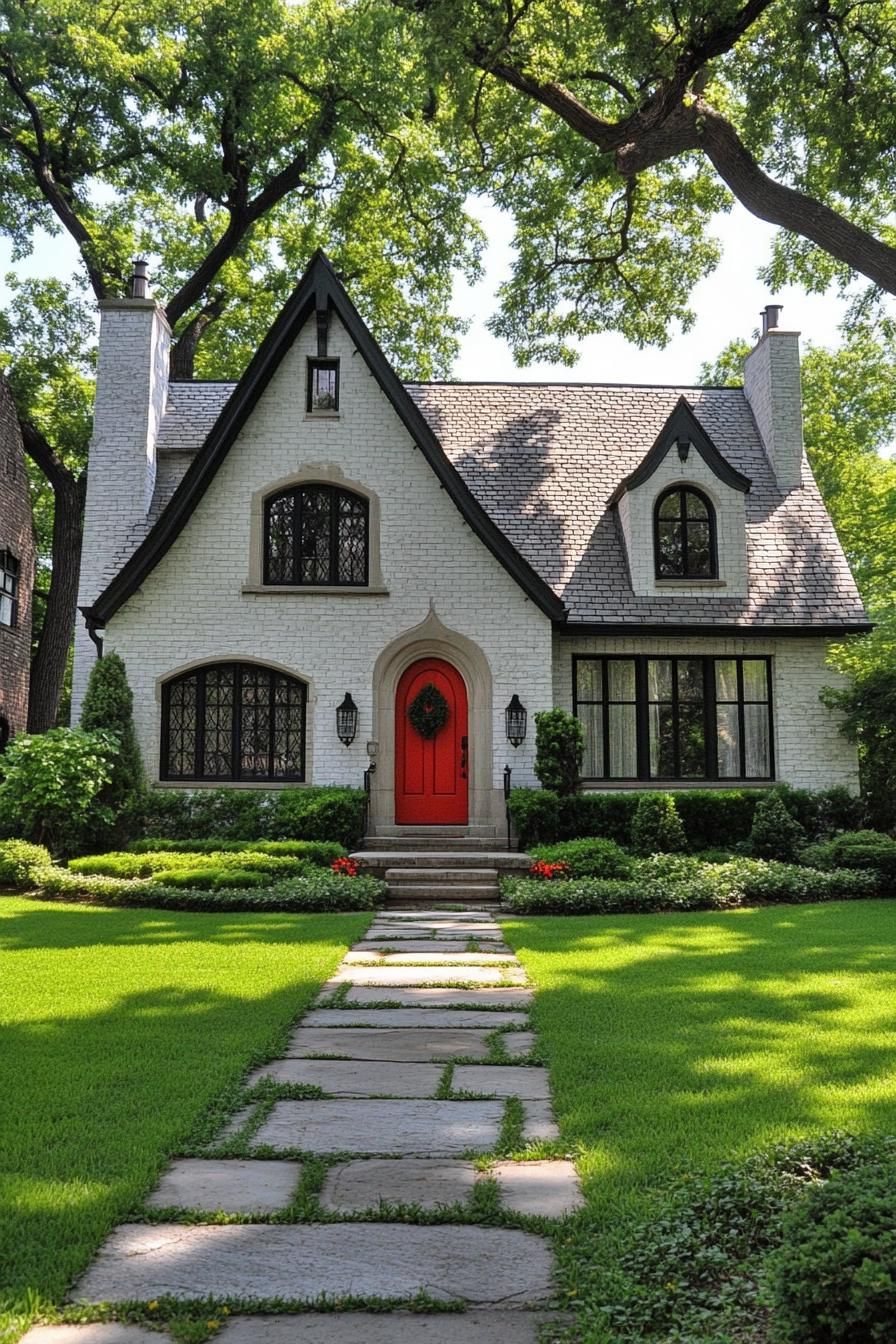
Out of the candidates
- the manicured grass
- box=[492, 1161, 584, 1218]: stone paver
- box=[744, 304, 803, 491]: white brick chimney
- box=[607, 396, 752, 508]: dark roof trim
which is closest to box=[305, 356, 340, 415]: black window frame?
box=[607, 396, 752, 508]: dark roof trim

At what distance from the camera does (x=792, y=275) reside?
1917cm

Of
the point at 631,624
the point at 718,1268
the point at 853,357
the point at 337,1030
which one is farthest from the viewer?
the point at 853,357

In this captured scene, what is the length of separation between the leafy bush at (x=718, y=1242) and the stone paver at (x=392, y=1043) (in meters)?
2.10

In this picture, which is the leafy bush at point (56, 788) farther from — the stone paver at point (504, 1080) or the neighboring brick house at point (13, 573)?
the stone paver at point (504, 1080)

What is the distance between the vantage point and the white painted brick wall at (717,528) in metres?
16.4

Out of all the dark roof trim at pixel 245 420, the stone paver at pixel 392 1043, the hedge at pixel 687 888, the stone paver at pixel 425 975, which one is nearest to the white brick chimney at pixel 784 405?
the dark roof trim at pixel 245 420

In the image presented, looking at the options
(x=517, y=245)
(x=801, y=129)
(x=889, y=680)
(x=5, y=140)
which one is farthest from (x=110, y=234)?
(x=889, y=680)

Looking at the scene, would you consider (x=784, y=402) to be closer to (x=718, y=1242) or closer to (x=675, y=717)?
(x=675, y=717)

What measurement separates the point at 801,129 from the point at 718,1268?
11.5 metres

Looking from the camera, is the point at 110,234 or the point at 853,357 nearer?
the point at 110,234

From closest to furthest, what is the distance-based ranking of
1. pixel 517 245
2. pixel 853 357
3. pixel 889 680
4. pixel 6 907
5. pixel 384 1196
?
pixel 384 1196 < pixel 6 907 < pixel 889 680 < pixel 517 245 < pixel 853 357

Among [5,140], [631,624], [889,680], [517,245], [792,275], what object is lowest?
[889,680]

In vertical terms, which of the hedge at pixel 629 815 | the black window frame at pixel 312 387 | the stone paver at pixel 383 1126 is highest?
the black window frame at pixel 312 387

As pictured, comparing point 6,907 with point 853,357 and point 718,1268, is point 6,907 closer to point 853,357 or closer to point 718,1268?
point 718,1268
